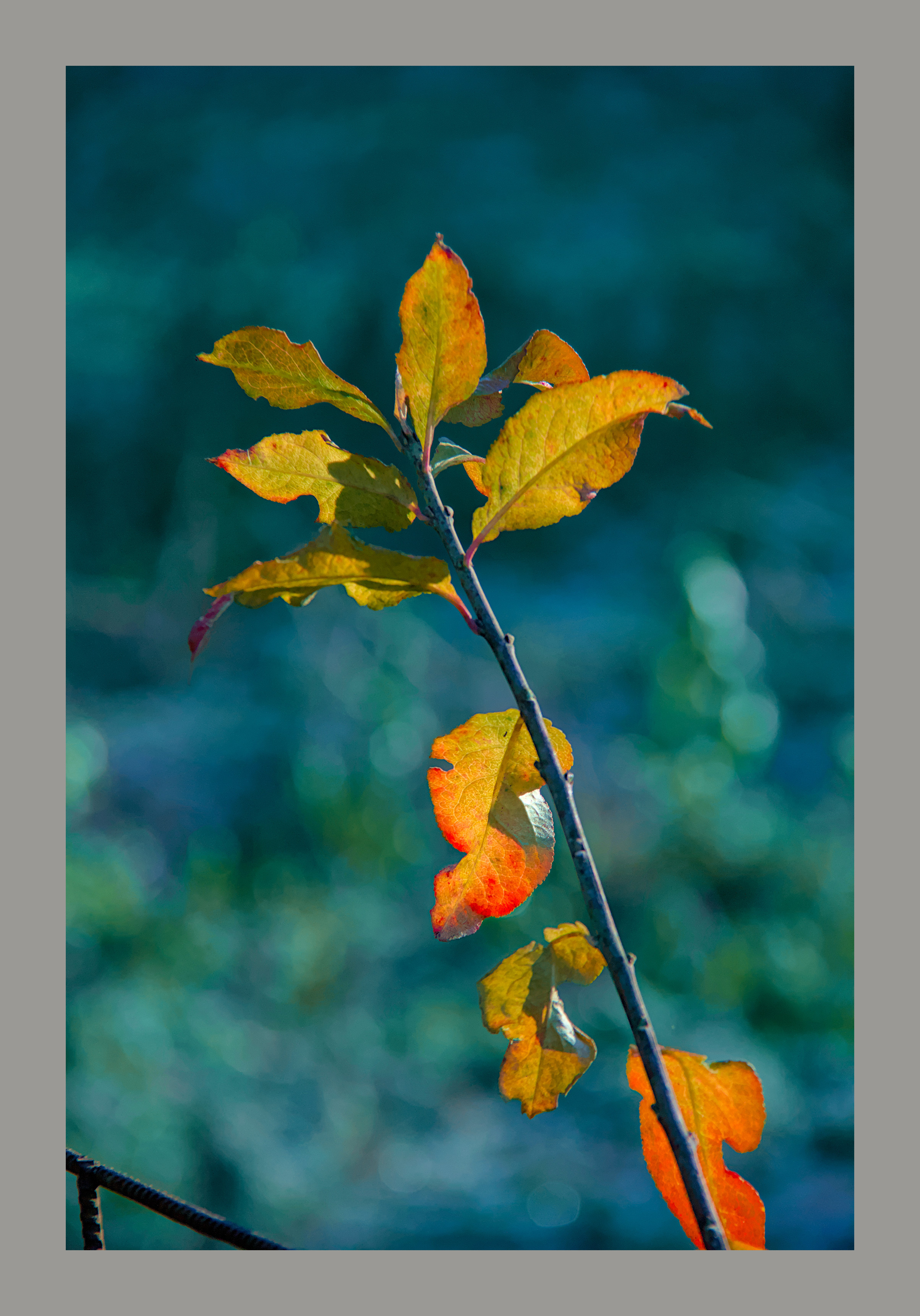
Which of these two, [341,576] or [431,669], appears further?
[431,669]

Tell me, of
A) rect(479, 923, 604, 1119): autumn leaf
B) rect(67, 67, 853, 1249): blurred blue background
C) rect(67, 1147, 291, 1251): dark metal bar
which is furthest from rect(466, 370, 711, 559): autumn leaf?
rect(67, 67, 853, 1249): blurred blue background

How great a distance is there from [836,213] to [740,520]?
2.46 ft

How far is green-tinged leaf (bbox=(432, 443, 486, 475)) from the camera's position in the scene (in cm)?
31

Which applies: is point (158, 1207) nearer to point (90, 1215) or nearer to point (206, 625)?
point (90, 1215)

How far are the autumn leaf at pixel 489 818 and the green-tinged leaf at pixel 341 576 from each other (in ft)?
0.17

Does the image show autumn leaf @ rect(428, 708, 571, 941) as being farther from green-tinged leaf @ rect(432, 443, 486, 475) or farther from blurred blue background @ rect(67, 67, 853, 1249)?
blurred blue background @ rect(67, 67, 853, 1249)

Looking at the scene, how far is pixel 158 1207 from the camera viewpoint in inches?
14.2

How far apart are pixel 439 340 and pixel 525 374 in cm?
4

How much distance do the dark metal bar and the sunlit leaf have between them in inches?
9.1

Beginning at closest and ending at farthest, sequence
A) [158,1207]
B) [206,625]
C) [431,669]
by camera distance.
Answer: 1. [206,625]
2. [158,1207]
3. [431,669]

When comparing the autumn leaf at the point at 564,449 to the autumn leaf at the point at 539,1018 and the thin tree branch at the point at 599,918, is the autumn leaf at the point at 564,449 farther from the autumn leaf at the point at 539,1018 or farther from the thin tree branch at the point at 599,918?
the autumn leaf at the point at 539,1018

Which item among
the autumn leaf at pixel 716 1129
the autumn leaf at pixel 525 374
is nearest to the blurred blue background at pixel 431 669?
the autumn leaf at pixel 525 374

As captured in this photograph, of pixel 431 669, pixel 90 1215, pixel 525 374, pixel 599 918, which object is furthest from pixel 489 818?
pixel 431 669

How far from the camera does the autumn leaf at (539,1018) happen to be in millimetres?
318
